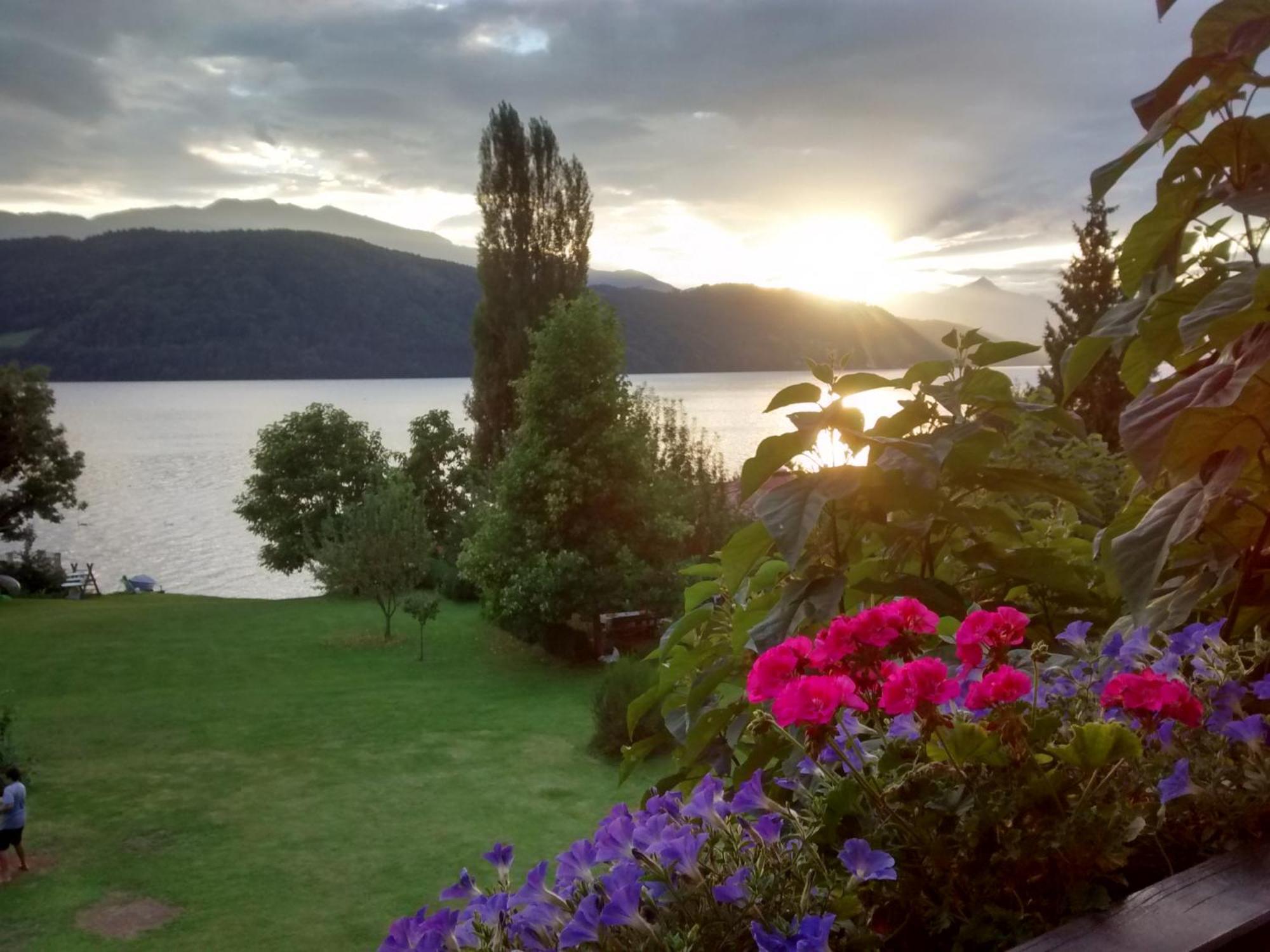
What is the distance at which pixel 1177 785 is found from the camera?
43.2 inches

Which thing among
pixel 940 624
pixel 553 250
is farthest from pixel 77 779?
pixel 553 250

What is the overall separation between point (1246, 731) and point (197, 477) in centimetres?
12518

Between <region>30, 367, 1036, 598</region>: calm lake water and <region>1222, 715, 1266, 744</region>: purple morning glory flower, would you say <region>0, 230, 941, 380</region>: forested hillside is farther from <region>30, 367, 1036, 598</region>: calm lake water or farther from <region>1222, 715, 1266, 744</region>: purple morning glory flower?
<region>1222, 715, 1266, 744</region>: purple morning glory flower

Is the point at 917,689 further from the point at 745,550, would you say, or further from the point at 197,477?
the point at 197,477

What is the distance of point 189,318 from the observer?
164 metres

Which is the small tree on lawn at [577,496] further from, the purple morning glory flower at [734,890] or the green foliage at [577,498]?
the purple morning glory flower at [734,890]

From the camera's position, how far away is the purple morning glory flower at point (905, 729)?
1183mm

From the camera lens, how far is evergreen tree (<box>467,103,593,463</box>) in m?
35.3

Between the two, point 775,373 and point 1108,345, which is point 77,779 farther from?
point 775,373

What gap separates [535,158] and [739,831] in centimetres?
4035

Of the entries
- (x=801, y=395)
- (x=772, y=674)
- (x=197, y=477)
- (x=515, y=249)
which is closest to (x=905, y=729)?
(x=772, y=674)

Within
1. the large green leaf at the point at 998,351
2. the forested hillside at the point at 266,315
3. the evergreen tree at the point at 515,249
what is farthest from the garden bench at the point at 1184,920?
the forested hillside at the point at 266,315

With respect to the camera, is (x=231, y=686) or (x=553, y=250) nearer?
(x=231, y=686)

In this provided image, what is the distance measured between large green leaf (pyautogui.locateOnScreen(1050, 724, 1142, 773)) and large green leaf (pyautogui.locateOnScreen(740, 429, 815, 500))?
0.70 meters
